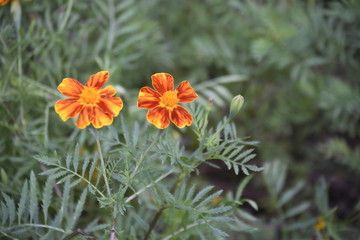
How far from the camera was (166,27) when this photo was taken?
1.48m

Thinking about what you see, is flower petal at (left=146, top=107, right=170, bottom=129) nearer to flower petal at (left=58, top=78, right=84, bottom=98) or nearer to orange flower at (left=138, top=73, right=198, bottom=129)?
orange flower at (left=138, top=73, right=198, bottom=129)

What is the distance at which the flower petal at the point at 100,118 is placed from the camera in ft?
1.76

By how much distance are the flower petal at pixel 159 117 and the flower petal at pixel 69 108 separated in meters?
0.10

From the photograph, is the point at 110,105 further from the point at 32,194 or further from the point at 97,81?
the point at 32,194

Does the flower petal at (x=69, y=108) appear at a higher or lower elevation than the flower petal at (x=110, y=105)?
higher

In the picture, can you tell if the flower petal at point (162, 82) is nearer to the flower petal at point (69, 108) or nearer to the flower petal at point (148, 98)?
the flower petal at point (148, 98)

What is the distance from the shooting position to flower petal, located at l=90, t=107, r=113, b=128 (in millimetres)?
538

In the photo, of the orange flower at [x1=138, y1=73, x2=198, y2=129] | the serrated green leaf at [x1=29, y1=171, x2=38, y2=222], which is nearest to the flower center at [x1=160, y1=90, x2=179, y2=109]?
the orange flower at [x1=138, y1=73, x2=198, y2=129]

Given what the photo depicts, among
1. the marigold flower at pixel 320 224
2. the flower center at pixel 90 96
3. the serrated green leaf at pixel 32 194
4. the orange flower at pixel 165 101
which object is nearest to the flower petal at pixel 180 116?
the orange flower at pixel 165 101

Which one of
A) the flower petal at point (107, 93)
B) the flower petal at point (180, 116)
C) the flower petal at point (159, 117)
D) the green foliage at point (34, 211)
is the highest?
the flower petal at point (107, 93)

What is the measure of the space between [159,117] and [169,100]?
0.10ft

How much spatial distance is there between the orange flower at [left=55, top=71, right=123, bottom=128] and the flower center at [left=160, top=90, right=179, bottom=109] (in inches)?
2.4

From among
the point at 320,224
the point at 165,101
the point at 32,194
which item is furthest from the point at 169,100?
the point at 320,224

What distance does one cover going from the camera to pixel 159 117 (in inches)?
21.5
